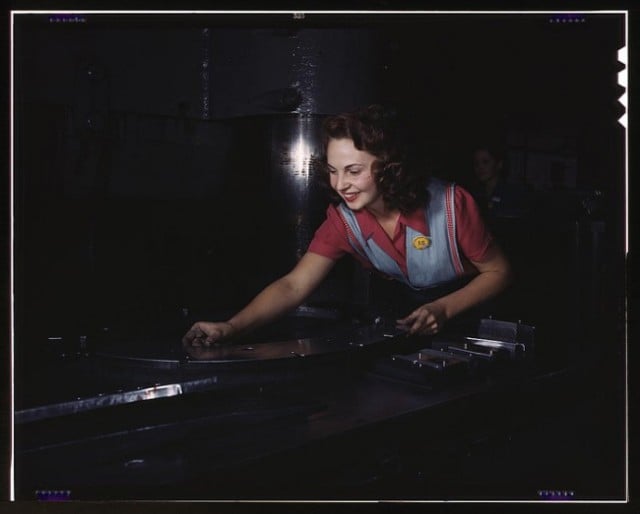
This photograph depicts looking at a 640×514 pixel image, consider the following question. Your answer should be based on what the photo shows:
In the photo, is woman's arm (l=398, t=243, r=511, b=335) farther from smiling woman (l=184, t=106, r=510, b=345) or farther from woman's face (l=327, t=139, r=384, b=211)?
woman's face (l=327, t=139, r=384, b=211)

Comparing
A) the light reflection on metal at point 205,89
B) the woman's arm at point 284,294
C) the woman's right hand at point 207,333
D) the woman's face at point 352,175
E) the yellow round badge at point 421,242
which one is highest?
the light reflection on metal at point 205,89

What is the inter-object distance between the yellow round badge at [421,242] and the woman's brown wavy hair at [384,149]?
0.16 feet

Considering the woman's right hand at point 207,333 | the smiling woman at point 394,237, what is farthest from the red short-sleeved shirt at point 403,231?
the woman's right hand at point 207,333

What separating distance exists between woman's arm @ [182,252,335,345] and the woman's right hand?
0.05ft

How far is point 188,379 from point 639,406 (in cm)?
72

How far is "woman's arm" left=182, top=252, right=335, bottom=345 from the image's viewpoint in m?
1.02

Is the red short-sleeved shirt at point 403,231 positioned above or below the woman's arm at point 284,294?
above

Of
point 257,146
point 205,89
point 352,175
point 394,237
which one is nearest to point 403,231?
point 394,237

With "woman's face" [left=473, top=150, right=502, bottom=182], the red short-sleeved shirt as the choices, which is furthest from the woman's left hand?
"woman's face" [left=473, top=150, right=502, bottom=182]

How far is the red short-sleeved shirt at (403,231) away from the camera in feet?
3.39

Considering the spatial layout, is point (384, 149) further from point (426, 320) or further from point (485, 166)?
point (426, 320)

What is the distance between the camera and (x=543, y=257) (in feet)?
3.38

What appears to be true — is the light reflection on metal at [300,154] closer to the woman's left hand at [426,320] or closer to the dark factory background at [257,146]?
the dark factory background at [257,146]

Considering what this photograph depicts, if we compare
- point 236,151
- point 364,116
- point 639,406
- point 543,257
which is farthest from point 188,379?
point 639,406
